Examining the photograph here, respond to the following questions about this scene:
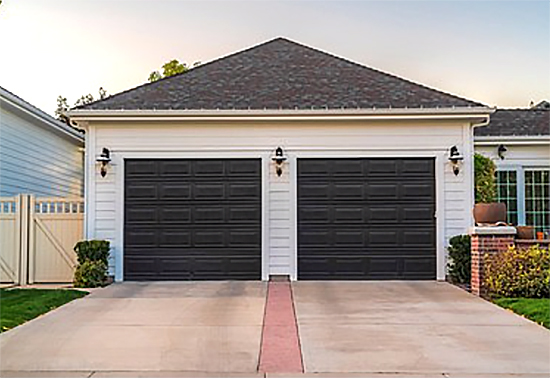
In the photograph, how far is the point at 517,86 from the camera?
22875 millimetres

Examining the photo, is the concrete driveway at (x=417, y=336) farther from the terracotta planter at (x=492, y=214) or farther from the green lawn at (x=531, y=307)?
the terracotta planter at (x=492, y=214)

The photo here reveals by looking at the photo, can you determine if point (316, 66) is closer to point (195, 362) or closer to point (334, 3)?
Result: point (334, 3)

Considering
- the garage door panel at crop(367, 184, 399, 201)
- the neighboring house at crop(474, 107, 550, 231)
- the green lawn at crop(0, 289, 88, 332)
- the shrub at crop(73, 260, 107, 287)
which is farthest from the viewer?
the neighboring house at crop(474, 107, 550, 231)

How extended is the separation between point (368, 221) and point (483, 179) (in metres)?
2.74

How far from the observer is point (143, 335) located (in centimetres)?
736

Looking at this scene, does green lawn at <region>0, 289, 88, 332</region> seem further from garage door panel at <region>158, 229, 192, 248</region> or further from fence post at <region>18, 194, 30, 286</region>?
garage door panel at <region>158, 229, 192, 248</region>

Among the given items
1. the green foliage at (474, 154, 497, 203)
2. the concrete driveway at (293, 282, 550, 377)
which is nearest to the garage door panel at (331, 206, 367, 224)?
the concrete driveway at (293, 282, 550, 377)

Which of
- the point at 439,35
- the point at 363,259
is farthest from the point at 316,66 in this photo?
the point at 363,259

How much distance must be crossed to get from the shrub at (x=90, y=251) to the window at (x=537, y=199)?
9.78 m

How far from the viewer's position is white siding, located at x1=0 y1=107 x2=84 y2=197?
1500 cm

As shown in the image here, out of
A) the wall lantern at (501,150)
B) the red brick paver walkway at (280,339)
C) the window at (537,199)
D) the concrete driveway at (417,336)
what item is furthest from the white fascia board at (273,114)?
the red brick paver walkway at (280,339)

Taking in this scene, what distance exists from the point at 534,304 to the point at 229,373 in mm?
5486

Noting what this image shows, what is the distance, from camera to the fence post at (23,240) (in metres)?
13.0

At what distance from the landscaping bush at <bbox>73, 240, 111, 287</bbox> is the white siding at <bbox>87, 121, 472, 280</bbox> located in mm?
643
